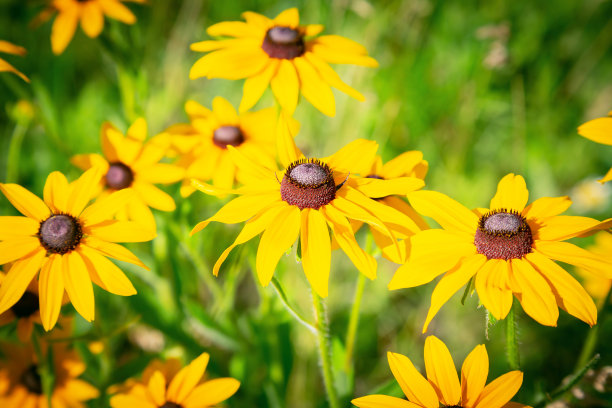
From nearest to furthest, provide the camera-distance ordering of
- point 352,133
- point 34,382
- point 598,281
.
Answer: point 34,382 < point 598,281 < point 352,133

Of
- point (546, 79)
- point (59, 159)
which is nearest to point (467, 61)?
point (546, 79)

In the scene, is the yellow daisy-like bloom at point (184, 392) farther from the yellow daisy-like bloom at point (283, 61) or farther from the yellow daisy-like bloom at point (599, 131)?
the yellow daisy-like bloom at point (599, 131)

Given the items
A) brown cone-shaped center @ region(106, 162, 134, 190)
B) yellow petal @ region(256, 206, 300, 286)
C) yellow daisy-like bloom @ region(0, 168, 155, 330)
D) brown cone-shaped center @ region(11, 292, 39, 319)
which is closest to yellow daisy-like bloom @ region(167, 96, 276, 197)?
brown cone-shaped center @ region(106, 162, 134, 190)

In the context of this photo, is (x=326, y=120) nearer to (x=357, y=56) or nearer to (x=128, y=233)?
(x=357, y=56)

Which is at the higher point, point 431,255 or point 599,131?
point 599,131

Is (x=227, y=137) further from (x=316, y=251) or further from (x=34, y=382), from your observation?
(x=34, y=382)

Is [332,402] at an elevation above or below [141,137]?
below

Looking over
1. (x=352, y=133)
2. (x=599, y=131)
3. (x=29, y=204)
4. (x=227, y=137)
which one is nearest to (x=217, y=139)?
(x=227, y=137)

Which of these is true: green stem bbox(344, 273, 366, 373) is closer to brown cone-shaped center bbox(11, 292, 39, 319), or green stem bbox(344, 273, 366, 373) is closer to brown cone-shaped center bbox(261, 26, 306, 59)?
brown cone-shaped center bbox(261, 26, 306, 59)
